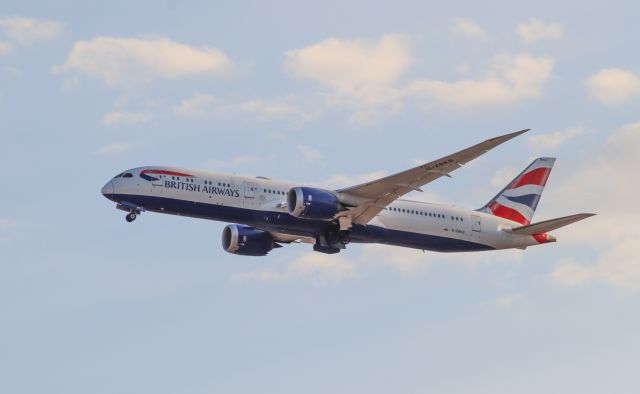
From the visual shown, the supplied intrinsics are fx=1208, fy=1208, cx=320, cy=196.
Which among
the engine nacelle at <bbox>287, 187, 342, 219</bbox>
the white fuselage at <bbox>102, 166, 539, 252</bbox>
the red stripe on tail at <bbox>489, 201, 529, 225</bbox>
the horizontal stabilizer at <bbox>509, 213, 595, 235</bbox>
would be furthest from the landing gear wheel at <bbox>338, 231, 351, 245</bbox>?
the red stripe on tail at <bbox>489, 201, 529, 225</bbox>

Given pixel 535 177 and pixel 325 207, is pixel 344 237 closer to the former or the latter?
pixel 325 207

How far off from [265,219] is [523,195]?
19.4m

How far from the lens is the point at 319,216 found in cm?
6259

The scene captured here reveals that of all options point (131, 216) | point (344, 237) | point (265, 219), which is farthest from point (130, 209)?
point (344, 237)

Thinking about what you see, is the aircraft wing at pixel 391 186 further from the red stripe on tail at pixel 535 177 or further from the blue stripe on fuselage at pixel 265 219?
the red stripe on tail at pixel 535 177

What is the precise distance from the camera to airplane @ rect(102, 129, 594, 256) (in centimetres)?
6269

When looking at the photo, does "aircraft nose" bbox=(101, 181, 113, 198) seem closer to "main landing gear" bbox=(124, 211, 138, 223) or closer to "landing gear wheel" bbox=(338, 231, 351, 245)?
"main landing gear" bbox=(124, 211, 138, 223)

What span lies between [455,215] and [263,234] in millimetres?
11292

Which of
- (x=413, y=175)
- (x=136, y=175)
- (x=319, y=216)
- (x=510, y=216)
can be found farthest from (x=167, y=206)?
(x=510, y=216)

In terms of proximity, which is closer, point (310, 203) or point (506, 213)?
point (310, 203)

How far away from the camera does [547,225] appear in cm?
6750

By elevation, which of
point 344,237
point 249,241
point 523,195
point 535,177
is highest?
point 535,177

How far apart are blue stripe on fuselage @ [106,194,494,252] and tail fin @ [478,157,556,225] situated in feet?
24.5

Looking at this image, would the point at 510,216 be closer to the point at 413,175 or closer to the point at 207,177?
the point at 413,175
